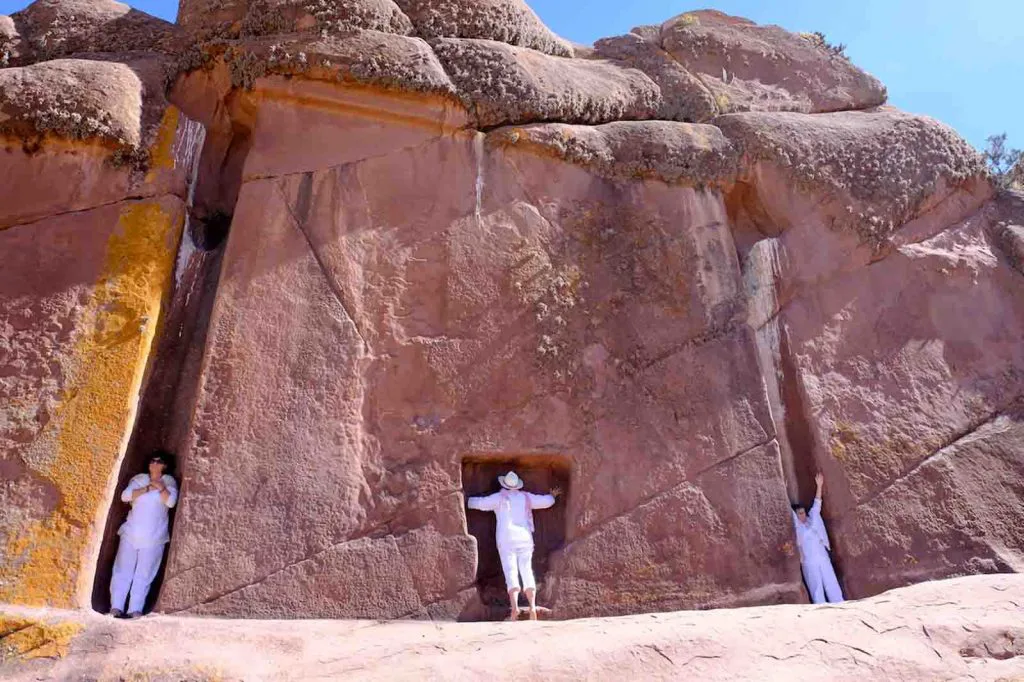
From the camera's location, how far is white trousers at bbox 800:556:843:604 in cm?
551

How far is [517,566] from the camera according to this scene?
5289 millimetres

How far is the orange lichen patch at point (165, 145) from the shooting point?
20.0 feet

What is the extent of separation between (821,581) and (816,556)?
0.16 metres

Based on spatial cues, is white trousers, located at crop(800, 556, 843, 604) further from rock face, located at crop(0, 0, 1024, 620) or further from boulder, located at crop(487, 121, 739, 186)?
boulder, located at crop(487, 121, 739, 186)

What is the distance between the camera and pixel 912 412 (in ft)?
20.3

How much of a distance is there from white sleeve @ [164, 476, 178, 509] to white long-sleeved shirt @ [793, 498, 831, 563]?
4.09m

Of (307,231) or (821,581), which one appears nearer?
(821,581)

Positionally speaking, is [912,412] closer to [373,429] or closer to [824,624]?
[824,624]

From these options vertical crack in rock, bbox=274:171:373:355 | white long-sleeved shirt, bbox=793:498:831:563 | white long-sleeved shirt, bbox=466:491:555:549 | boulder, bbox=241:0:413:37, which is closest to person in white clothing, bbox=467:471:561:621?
white long-sleeved shirt, bbox=466:491:555:549

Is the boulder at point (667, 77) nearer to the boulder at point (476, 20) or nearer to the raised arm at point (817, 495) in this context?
the boulder at point (476, 20)

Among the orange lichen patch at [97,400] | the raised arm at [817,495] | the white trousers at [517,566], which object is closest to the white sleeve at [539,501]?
the white trousers at [517,566]

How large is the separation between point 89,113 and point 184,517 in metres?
3.09

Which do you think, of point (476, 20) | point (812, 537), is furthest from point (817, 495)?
point (476, 20)

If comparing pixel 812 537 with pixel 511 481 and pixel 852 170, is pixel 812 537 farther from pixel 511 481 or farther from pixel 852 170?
pixel 852 170
